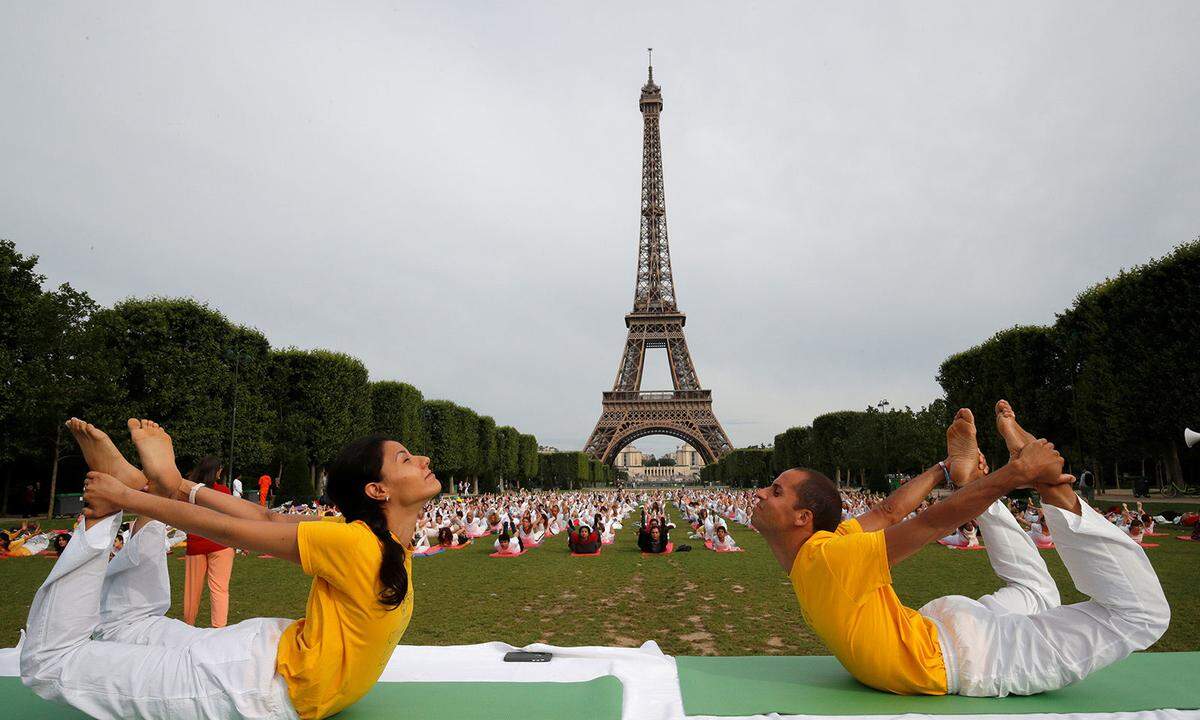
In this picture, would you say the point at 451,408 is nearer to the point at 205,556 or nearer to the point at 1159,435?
the point at 1159,435

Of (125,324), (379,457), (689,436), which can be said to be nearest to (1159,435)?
(379,457)

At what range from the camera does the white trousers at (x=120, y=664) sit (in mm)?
2426

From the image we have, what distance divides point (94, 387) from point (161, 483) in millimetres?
24239

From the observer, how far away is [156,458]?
108 inches

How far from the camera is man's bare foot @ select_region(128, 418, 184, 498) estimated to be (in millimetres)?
2701

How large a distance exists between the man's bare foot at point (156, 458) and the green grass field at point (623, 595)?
12.7 ft

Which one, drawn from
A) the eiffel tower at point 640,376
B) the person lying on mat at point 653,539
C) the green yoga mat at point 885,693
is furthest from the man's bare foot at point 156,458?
the eiffel tower at point 640,376

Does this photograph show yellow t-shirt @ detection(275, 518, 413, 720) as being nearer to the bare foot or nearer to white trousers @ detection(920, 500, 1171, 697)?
white trousers @ detection(920, 500, 1171, 697)

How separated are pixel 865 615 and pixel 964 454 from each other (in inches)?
41.6

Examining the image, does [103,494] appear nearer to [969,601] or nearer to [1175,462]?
[969,601]

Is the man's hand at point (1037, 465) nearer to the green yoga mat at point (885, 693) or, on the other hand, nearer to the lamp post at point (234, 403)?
the green yoga mat at point (885, 693)

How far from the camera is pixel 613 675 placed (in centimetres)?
356

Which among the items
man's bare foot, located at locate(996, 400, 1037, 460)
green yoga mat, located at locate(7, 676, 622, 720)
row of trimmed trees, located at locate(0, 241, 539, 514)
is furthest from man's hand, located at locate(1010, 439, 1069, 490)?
row of trimmed trees, located at locate(0, 241, 539, 514)

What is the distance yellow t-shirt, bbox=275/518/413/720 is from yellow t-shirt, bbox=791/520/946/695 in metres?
1.72
